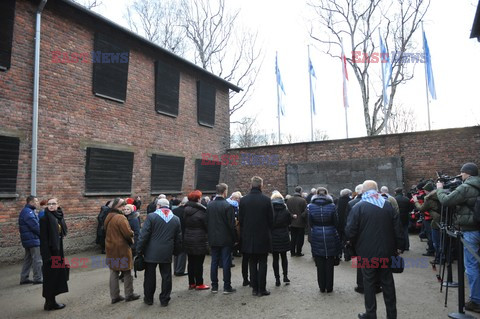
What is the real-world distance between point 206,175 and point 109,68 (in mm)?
6561

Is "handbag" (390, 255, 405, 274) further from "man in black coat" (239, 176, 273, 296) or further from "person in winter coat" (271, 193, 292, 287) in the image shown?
"person in winter coat" (271, 193, 292, 287)

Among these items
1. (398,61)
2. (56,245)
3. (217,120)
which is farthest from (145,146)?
(398,61)

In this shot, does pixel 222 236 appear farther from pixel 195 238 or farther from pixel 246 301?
pixel 246 301

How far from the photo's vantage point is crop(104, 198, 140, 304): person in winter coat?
18.8ft

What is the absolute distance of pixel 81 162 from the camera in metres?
10.5

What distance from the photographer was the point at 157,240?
5676 millimetres

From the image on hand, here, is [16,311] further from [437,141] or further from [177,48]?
[177,48]

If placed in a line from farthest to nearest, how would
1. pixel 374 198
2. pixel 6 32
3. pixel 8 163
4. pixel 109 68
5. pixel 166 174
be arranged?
pixel 166 174
pixel 109 68
pixel 6 32
pixel 8 163
pixel 374 198

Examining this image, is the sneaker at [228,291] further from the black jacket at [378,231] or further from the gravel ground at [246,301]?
the black jacket at [378,231]

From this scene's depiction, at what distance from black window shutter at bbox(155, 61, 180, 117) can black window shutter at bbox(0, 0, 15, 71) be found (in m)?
5.30

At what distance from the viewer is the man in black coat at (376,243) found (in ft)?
14.9

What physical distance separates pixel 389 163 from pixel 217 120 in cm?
814

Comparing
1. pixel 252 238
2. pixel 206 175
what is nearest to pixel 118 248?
pixel 252 238

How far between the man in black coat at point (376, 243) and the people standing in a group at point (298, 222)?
178 inches
